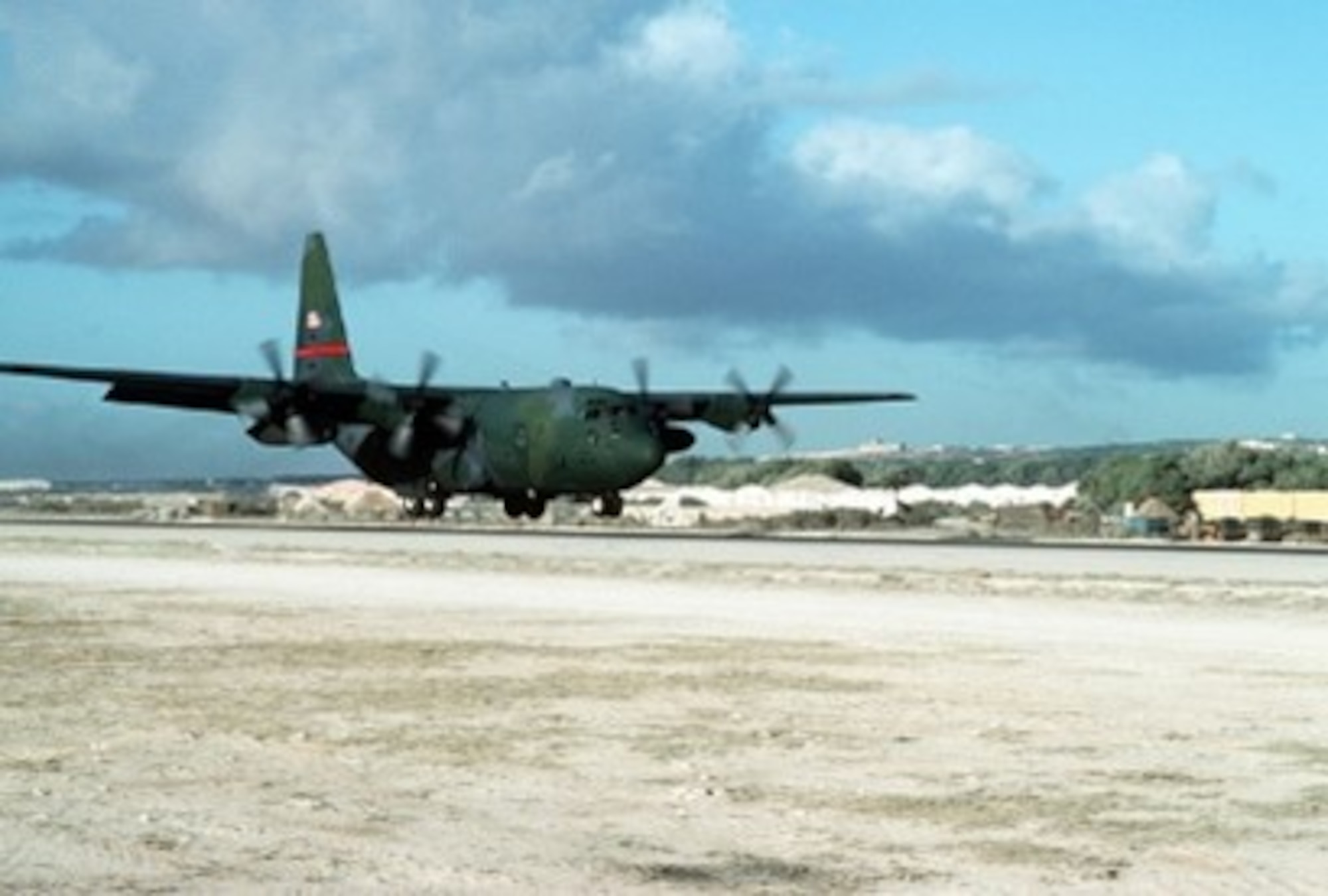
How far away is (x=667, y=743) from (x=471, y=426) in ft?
172

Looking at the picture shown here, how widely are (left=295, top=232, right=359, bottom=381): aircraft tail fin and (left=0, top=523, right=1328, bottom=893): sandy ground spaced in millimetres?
44680

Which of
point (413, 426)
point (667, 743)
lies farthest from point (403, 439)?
point (667, 743)

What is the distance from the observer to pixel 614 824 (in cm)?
1159

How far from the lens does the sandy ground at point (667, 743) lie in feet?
34.2

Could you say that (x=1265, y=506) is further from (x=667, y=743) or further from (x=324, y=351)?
(x=667, y=743)

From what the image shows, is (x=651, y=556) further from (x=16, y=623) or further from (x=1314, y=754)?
(x=1314, y=754)

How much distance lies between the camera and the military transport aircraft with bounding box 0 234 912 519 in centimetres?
6341

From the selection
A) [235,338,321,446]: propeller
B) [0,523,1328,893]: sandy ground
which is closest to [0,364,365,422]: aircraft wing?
[235,338,321,446]: propeller

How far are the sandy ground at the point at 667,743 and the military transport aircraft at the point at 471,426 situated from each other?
29.9 m

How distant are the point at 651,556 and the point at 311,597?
14.4 m

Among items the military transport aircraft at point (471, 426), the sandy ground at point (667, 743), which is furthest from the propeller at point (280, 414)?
the sandy ground at point (667, 743)

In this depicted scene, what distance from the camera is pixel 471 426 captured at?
6706 cm

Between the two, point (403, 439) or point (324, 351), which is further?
point (324, 351)

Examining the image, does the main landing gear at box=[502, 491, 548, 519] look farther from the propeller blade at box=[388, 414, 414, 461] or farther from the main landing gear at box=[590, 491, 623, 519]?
the propeller blade at box=[388, 414, 414, 461]
